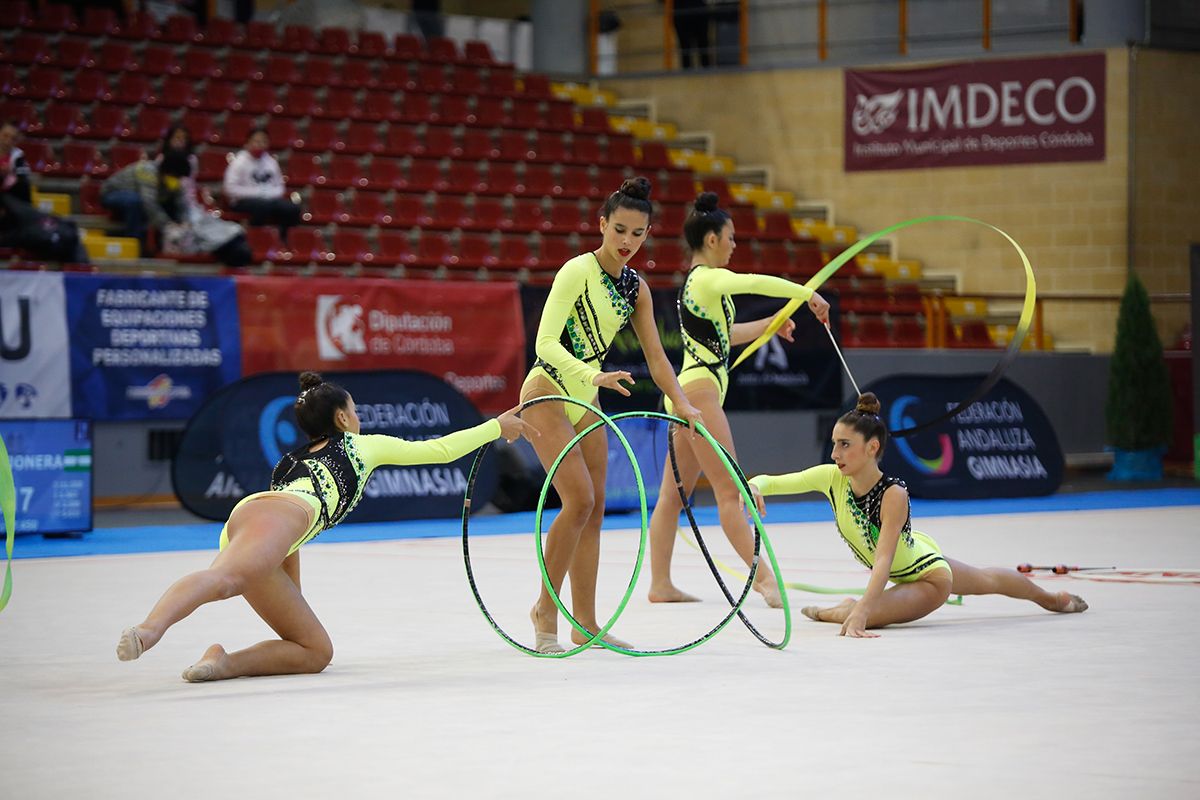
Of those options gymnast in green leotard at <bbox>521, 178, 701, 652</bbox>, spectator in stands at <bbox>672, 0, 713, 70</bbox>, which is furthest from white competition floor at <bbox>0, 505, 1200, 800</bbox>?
spectator in stands at <bbox>672, 0, 713, 70</bbox>

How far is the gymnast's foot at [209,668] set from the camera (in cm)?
502

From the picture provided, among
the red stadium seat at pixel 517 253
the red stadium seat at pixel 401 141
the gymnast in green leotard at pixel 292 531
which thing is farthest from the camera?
the red stadium seat at pixel 401 141

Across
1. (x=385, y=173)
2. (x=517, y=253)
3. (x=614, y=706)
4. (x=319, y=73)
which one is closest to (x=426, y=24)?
(x=319, y=73)

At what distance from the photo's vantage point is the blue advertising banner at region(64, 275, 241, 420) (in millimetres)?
11664

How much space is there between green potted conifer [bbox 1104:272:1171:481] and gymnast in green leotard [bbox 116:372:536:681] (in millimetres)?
12428

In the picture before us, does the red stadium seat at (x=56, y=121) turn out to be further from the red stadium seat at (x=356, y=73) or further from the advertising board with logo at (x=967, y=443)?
the advertising board with logo at (x=967, y=443)

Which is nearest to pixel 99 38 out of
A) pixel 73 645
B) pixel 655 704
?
pixel 73 645

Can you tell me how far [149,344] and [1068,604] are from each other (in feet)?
24.4

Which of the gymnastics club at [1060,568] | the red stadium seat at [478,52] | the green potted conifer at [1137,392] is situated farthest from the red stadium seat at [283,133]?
the gymnastics club at [1060,568]

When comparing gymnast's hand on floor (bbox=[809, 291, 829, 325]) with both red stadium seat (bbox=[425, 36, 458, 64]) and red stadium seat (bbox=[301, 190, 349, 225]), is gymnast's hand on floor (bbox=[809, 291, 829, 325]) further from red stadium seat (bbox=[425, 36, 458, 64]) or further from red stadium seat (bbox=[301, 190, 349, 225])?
red stadium seat (bbox=[425, 36, 458, 64])

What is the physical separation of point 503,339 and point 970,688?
8.72 metres

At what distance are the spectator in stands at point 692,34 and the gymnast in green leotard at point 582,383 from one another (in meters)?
16.0

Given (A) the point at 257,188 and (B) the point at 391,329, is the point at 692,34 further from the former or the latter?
(B) the point at 391,329

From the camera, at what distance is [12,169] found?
12594 mm
